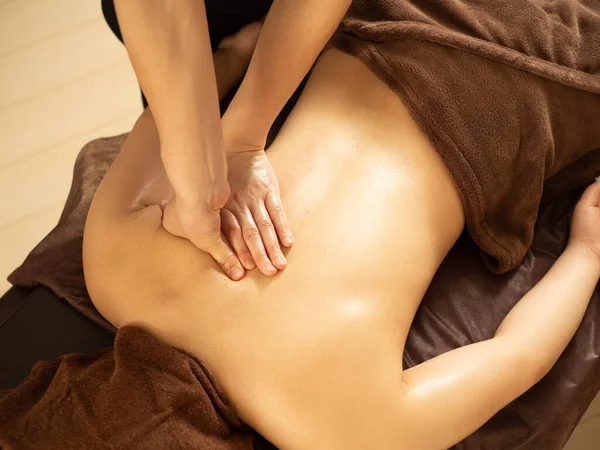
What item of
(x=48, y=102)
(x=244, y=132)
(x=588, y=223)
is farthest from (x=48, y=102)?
(x=588, y=223)

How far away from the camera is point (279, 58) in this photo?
101 centimetres

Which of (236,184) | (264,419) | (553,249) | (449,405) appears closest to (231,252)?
(236,184)

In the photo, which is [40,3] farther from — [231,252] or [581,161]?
[581,161]

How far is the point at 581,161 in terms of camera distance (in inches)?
49.1

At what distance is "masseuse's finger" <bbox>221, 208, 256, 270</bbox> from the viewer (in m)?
0.97

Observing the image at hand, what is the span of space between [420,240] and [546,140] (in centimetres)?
32

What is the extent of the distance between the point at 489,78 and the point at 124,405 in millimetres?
818

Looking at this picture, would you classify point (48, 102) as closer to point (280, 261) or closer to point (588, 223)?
point (280, 261)

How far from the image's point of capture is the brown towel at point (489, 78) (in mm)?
1043

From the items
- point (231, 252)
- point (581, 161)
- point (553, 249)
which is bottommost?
point (553, 249)

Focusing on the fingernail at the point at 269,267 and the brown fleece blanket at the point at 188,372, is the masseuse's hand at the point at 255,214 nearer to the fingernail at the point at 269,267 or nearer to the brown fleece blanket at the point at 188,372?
the fingernail at the point at 269,267

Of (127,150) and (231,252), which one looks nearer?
(231,252)

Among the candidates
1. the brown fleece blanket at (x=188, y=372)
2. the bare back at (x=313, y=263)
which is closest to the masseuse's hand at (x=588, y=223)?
the brown fleece blanket at (x=188, y=372)

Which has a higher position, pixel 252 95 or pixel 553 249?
pixel 252 95
